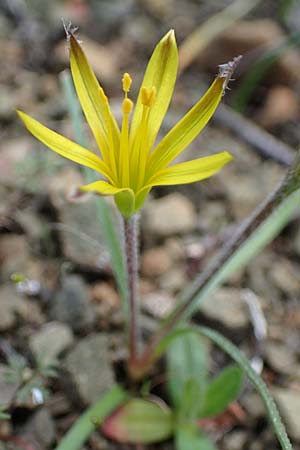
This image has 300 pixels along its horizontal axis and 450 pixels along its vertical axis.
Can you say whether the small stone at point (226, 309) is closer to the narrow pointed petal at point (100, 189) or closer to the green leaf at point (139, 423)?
the green leaf at point (139, 423)

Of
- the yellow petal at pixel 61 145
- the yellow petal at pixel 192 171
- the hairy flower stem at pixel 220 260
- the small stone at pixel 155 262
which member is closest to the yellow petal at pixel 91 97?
the yellow petal at pixel 61 145

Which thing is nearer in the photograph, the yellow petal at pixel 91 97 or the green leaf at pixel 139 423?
the yellow petal at pixel 91 97

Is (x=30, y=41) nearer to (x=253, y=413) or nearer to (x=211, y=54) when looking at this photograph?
(x=211, y=54)

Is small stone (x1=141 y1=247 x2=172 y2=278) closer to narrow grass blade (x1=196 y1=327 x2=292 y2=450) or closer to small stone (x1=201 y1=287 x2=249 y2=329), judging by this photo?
small stone (x1=201 y1=287 x2=249 y2=329)

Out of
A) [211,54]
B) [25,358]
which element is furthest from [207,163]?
[211,54]

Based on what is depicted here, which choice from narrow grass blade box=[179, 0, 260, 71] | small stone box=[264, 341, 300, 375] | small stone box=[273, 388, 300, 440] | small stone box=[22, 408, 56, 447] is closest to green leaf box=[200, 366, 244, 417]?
small stone box=[273, 388, 300, 440]
